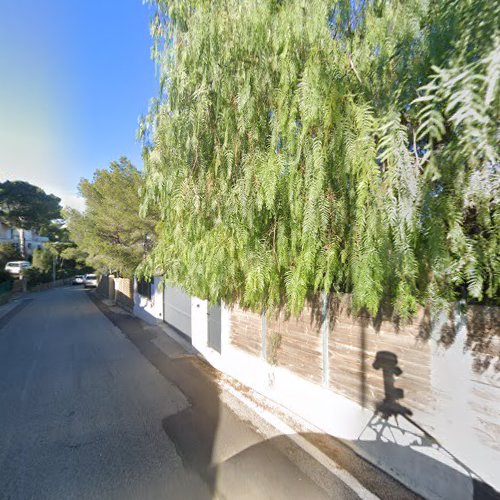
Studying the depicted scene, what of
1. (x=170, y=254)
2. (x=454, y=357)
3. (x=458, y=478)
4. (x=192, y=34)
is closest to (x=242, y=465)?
(x=458, y=478)

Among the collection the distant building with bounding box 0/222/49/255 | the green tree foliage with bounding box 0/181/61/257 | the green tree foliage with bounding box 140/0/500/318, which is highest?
the green tree foliage with bounding box 0/181/61/257

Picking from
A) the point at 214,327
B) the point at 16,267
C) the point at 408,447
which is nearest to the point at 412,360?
the point at 408,447

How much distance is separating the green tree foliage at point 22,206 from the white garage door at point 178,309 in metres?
31.8

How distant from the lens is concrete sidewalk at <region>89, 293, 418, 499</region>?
2969 mm

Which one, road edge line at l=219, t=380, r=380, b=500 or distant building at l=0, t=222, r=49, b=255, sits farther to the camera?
distant building at l=0, t=222, r=49, b=255

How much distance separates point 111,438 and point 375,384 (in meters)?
3.38

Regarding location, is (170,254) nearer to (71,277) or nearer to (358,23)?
(358,23)

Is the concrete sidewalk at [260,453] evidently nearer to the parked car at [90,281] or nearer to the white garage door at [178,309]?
the white garage door at [178,309]

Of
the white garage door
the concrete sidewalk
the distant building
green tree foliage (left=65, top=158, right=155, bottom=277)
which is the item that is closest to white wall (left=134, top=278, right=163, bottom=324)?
the white garage door

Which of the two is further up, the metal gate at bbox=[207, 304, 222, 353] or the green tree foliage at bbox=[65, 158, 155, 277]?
the green tree foliage at bbox=[65, 158, 155, 277]

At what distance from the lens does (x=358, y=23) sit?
11.3ft

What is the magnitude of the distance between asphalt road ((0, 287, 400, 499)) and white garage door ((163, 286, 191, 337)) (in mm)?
2118

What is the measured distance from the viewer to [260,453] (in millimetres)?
3553

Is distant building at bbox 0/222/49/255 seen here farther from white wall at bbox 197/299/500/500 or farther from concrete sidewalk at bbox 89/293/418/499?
white wall at bbox 197/299/500/500
